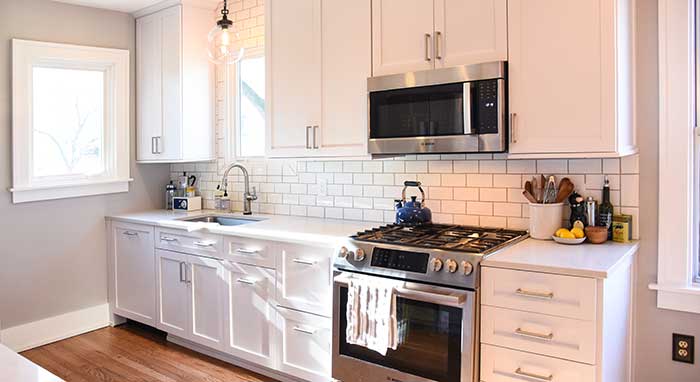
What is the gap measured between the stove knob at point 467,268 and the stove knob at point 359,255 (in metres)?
0.53

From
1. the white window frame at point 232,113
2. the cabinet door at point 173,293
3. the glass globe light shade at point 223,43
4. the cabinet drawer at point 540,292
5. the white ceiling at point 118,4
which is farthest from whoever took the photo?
the white window frame at point 232,113

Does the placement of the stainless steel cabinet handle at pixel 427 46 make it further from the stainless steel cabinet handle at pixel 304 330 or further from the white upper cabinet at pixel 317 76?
the stainless steel cabinet handle at pixel 304 330

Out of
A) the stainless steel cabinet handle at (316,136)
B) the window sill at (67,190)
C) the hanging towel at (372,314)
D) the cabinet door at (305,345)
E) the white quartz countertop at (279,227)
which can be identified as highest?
the stainless steel cabinet handle at (316,136)

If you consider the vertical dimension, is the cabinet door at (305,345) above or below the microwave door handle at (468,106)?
below

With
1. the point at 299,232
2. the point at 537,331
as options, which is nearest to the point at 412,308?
the point at 537,331

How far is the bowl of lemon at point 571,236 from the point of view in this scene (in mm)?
2461

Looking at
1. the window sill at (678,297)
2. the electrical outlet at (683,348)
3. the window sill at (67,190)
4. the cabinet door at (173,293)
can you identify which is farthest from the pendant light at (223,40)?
the electrical outlet at (683,348)

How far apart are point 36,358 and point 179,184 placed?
1712 millimetres

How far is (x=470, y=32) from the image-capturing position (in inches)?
102

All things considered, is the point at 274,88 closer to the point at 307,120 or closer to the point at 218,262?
the point at 307,120

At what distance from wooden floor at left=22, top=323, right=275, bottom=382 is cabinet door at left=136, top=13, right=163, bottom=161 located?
146 centimetres

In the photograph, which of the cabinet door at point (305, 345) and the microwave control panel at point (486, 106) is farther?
the cabinet door at point (305, 345)

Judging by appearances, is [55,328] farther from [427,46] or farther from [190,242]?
[427,46]

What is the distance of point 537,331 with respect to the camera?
6.95ft
